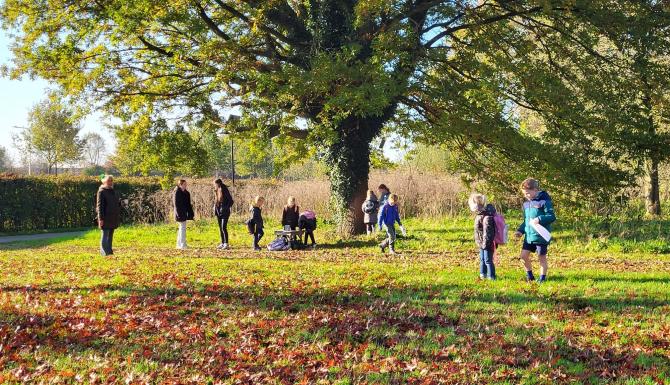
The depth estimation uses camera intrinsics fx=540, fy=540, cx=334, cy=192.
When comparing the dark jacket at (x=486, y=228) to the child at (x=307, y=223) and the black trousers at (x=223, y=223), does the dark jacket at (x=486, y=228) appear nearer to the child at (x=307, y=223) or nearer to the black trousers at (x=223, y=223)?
Result: the child at (x=307, y=223)

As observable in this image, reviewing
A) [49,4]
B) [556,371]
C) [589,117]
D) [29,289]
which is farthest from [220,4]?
[556,371]

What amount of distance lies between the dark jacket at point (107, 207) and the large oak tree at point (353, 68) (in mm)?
3260

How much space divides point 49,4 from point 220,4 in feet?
13.0

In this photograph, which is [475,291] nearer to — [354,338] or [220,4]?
[354,338]

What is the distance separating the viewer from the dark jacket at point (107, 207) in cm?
1195

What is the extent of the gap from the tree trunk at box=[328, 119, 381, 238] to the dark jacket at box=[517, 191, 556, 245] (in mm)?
7998

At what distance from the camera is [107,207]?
1199 cm

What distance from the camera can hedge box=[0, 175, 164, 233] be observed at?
74.8 ft

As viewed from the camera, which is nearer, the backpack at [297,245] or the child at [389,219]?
the child at [389,219]

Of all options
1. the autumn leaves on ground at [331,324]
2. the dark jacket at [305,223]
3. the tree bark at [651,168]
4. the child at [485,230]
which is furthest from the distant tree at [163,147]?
the tree bark at [651,168]

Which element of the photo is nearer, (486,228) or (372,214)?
(486,228)

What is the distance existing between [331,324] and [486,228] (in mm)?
3443

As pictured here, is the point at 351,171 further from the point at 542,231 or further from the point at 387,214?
the point at 542,231

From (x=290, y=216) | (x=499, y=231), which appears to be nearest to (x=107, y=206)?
(x=290, y=216)
